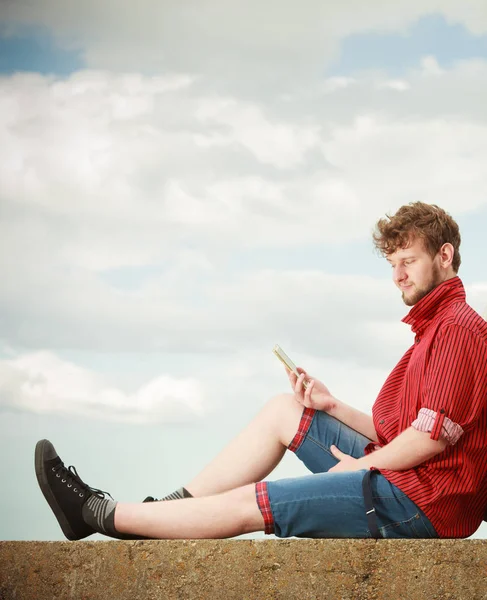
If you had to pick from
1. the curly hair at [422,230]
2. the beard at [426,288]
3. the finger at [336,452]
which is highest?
the curly hair at [422,230]

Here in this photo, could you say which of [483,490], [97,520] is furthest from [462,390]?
[97,520]

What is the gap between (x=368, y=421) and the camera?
14.6 feet

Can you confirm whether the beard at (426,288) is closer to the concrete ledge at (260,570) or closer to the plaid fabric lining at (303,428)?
the plaid fabric lining at (303,428)

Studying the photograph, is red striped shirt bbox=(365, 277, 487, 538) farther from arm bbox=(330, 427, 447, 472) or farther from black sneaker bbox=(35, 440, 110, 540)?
black sneaker bbox=(35, 440, 110, 540)

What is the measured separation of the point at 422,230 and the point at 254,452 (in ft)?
4.24

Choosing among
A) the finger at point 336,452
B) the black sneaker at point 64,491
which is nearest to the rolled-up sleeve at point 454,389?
the finger at point 336,452

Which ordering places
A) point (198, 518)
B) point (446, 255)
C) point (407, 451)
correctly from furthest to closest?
point (446, 255) → point (198, 518) → point (407, 451)

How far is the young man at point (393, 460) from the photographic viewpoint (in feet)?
11.9

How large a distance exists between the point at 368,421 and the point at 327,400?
0.27 m

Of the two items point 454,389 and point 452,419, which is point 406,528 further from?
point 454,389

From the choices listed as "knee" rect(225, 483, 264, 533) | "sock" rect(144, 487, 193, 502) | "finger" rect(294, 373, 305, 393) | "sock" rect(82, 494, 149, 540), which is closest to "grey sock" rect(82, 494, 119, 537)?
"sock" rect(82, 494, 149, 540)

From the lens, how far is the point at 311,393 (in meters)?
4.31

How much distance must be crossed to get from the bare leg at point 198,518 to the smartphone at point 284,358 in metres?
0.77

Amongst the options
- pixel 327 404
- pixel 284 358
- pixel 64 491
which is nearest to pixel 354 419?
pixel 327 404
